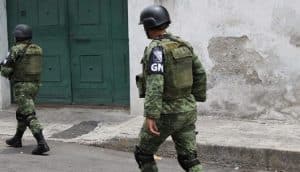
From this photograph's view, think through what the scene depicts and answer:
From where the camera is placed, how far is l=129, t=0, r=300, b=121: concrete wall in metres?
7.68

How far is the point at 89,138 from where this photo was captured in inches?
298

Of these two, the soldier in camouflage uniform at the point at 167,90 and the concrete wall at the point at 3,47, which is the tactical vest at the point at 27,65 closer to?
the soldier in camouflage uniform at the point at 167,90

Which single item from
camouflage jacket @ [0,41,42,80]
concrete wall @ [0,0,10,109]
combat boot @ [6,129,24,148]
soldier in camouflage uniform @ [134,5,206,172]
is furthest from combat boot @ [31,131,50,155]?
concrete wall @ [0,0,10,109]

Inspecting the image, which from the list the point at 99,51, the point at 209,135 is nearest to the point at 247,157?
the point at 209,135

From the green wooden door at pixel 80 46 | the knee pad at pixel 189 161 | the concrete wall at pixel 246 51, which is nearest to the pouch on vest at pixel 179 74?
the knee pad at pixel 189 161

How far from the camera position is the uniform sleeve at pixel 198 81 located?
196 inches

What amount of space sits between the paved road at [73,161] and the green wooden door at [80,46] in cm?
210

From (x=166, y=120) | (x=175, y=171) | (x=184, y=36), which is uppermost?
(x=184, y=36)

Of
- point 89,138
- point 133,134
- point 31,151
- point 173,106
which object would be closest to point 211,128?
point 133,134

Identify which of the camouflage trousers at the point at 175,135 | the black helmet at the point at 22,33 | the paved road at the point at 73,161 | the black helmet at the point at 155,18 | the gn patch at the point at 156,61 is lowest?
the paved road at the point at 73,161

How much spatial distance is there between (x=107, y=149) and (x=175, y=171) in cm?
126

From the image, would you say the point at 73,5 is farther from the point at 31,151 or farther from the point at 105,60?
the point at 31,151

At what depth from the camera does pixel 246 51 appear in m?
7.91

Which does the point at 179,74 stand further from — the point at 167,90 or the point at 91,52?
the point at 91,52
